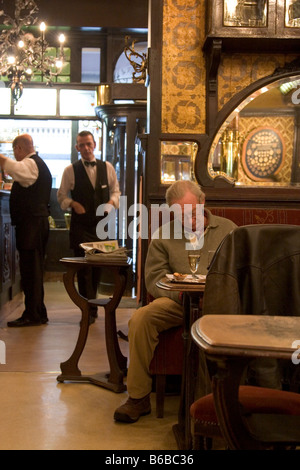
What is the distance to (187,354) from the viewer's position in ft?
9.39

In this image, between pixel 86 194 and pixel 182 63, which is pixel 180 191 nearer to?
pixel 182 63

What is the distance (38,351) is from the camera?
181 inches

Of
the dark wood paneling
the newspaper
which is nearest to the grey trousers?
the newspaper

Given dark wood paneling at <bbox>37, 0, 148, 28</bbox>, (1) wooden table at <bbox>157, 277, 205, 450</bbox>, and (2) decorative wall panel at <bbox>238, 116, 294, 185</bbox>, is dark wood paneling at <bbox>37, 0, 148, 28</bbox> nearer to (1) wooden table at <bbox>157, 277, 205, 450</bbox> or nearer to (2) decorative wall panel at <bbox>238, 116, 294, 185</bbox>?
(2) decorative wall panel at <bbox>238, 116, 294, 185</bbox>

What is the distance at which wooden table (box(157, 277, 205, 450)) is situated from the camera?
265 centimetres

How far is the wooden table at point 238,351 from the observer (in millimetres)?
1436

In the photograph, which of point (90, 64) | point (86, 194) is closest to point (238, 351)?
point (86, 194)

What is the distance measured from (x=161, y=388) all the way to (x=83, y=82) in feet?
23.1

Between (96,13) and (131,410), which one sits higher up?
(96,13)

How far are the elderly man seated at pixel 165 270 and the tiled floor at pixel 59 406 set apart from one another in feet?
0.52

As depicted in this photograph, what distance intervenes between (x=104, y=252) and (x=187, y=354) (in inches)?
49.3

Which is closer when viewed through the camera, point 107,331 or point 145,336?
point 145,336
